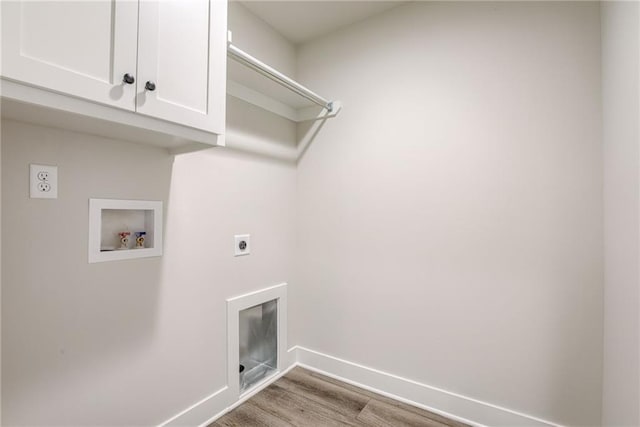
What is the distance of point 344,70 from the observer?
209cm

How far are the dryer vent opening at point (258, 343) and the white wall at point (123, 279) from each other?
0.23 metres

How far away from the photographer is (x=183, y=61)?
3.66 feet

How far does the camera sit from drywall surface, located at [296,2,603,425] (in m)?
1.43

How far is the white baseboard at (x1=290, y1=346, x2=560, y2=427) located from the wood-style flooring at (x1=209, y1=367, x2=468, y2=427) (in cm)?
5

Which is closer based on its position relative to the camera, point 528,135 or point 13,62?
point 13,62

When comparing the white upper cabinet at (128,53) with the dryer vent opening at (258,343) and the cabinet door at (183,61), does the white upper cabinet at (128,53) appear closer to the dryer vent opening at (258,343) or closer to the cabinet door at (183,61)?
the cabinet door at (183,61)

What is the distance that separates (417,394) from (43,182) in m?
2.15

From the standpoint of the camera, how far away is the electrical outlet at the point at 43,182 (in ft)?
3.49

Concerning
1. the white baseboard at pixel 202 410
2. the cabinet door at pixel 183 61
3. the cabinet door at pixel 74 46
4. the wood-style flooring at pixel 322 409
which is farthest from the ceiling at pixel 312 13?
the wood-style flooring at pixel 322 409

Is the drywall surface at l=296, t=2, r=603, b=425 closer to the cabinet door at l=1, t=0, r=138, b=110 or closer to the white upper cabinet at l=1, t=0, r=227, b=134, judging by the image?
the white upper cabinet at l=1, t=0, r=227, b=134

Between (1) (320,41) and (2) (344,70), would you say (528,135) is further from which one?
(1) (320,41)

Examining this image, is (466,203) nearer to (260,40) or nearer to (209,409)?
(260,40)

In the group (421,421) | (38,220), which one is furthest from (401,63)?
(421,421)

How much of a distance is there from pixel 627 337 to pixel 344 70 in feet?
6.63
